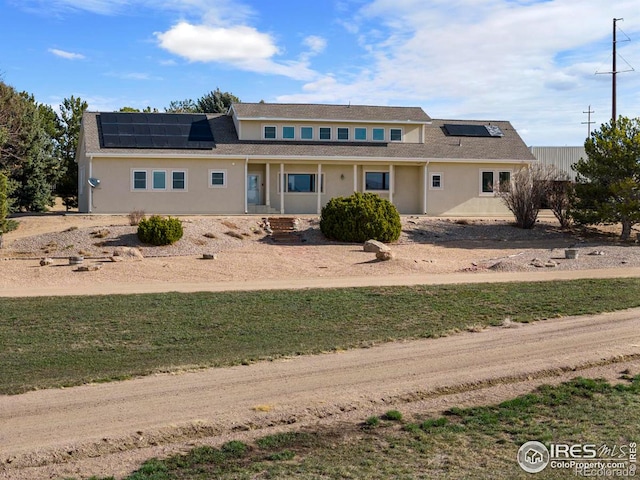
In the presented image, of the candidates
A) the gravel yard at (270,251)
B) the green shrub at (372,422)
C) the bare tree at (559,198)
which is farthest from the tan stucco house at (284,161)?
the green shrub at (372,422)

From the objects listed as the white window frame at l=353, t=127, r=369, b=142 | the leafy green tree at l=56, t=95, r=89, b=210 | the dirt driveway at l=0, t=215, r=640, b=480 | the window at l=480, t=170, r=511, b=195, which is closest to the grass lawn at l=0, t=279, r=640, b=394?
the dirt driveway at l=0, t=215, r=640, b=480

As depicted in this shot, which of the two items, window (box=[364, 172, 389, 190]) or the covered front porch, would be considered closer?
the covered front porch

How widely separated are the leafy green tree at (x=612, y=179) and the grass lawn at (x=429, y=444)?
21721 mm

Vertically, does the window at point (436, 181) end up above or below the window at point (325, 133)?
below

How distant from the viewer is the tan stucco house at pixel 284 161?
34.4 m

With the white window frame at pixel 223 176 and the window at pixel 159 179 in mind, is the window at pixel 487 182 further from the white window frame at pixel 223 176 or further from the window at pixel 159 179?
the window at pixel 159 179

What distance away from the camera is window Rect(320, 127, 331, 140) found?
38406mm

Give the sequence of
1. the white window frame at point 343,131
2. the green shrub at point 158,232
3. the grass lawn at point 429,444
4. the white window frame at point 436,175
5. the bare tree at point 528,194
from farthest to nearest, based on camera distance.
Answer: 1. the white window frame at point 343,131
2. the white window frame at point 436,175
3. the bare tree at point 528,194
4. the green shrub at point 158,232
5. the grass lawn at point 429,444

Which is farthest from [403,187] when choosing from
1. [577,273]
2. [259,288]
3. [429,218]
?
[259,288]

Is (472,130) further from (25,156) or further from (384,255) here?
(25,156)

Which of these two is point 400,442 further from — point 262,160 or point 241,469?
point 262,160

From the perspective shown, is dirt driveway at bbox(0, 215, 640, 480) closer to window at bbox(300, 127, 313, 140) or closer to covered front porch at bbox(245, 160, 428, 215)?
covered front porch at bbox(245, 160, 428, 215)

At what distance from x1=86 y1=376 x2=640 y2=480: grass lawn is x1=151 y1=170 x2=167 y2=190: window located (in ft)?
87.7

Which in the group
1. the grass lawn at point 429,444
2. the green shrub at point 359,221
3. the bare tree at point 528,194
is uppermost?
the bare tree at point 528,194
